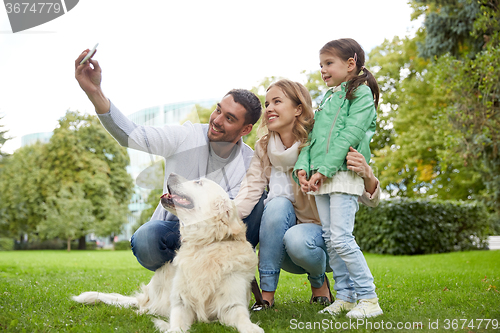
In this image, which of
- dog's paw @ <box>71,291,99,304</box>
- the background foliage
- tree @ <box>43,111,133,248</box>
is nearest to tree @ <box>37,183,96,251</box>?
the background foliage

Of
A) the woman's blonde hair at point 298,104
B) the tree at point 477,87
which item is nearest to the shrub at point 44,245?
the tree at point 477,87

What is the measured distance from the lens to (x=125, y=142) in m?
2.40

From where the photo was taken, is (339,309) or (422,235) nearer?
(339,309)

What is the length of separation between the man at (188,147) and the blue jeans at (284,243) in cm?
19

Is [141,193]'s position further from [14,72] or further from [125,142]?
[14,72]

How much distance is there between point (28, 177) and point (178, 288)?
22003 millimetres

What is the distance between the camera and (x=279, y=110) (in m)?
2.96

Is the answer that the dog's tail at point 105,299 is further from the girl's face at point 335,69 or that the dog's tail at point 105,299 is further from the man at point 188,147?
the girl's face at point 335,69

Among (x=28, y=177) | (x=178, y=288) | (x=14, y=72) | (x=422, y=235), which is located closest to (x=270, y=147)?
(x=178, y=288)

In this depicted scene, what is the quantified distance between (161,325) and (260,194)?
1.22m

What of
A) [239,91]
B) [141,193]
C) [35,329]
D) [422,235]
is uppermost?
[239,91]

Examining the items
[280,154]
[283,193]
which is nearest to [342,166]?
[280,154]

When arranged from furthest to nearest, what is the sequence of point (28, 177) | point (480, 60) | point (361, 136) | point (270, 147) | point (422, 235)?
point (28, 177) < point (422, 235) < point (480, 60) < point (270, 147) < point (361, 136)

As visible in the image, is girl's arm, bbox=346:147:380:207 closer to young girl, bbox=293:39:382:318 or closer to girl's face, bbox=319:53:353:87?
young girl, bbox=293:39:382:318
